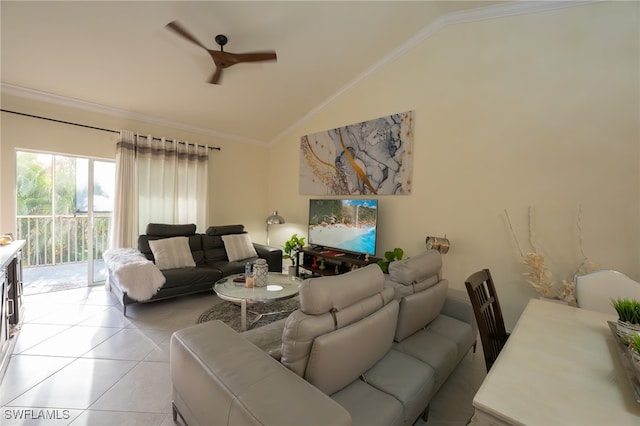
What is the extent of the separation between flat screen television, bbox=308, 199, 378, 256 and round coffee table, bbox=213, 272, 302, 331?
3.71 feet

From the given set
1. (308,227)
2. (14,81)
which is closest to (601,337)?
(308,227)

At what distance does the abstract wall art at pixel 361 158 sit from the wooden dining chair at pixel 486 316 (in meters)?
2.03

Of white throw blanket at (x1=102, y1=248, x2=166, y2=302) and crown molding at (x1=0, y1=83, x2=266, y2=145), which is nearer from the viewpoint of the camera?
white throw blanket at (x1=102, y1=248, x2=166, y2=302)

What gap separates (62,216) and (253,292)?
3523 millimetres

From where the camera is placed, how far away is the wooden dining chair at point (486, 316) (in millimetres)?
1337

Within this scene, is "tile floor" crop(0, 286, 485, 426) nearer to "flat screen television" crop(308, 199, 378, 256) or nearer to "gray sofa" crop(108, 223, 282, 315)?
"gray sofa" crop(108, 223, 282, 315)

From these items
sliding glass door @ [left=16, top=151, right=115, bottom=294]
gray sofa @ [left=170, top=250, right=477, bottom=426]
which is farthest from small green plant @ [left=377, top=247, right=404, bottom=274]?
sliding glass door @ [left=16, top=151, right=115, bottom=294]

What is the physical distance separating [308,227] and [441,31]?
11.0 ft

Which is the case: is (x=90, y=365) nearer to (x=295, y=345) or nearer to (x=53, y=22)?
(x=295, y=345)

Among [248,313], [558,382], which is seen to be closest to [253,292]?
[248,313]

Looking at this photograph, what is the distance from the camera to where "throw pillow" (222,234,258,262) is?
4.13 m

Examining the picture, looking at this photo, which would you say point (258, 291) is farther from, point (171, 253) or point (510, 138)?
point (510, 138)

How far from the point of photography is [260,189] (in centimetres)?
568
